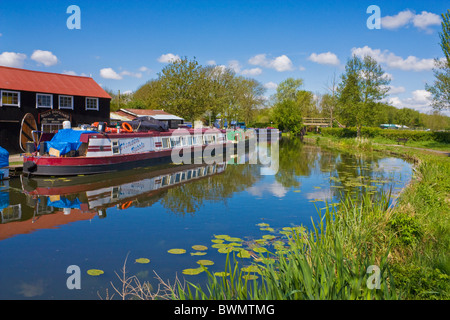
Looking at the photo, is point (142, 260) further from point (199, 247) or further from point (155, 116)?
point (155, 116)

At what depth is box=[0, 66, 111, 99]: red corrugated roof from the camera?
23250 mm

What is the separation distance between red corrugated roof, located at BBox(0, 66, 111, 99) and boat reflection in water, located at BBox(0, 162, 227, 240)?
1028 centimetres

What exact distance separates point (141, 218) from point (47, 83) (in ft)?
65.2


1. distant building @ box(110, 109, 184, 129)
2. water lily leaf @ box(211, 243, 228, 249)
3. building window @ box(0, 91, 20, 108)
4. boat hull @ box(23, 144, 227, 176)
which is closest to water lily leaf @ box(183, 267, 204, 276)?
water lily leaf @ box(211, 243, 228, 249)

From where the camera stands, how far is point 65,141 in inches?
678

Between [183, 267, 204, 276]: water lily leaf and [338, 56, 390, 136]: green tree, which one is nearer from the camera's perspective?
[183, 267, 204, 276]: water lily leaf

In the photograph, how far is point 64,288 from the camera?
19.3 feet

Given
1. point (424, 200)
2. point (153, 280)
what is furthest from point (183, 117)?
point (153, 280)

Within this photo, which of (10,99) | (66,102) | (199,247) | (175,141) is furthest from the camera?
(66,102)

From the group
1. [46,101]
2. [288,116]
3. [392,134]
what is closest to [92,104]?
[46,101]

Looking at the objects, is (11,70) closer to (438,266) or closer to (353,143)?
(438,266)

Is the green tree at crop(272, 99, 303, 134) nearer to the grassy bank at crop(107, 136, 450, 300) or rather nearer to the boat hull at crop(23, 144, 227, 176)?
the boat hull at crop(23, 144, 227, 176)

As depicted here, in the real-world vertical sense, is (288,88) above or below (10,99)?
above

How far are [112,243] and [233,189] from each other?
7039 mm
